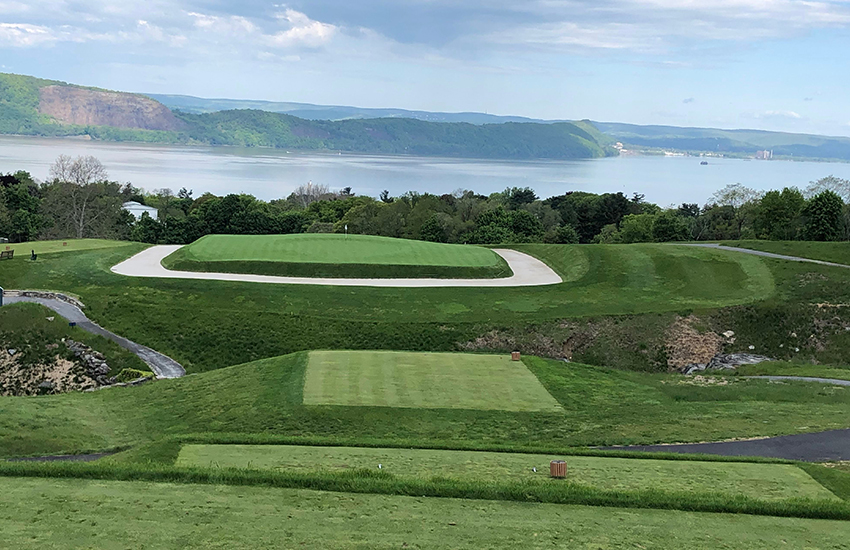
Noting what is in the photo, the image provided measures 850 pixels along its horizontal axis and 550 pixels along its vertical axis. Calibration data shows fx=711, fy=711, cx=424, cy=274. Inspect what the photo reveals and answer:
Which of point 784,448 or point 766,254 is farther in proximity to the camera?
point 766,254

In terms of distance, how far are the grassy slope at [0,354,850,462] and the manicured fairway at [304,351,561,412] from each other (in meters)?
0.48

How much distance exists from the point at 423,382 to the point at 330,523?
11.3 metres

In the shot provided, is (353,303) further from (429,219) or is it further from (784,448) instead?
(429,219)

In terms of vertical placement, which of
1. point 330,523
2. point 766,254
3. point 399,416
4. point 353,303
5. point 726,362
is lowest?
point 726,362

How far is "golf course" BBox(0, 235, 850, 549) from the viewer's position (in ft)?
35.3

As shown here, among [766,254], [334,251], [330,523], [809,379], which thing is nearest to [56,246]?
[334,251]

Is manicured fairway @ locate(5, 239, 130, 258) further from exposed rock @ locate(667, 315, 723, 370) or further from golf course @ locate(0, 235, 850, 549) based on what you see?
exposed rock @ locate(667, 315, 723, 370)

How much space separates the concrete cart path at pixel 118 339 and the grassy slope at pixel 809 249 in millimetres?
36963

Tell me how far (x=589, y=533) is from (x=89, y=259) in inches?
1520

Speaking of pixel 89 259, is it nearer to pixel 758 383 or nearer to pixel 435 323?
pixel 435 323

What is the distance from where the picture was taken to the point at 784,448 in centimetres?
1652

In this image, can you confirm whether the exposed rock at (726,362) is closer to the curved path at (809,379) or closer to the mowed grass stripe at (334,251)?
the curved path at (809,379)

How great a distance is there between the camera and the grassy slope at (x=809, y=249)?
43.0 m

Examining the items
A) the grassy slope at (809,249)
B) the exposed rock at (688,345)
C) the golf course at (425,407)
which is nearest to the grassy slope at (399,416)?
the golf course at (425,407)
